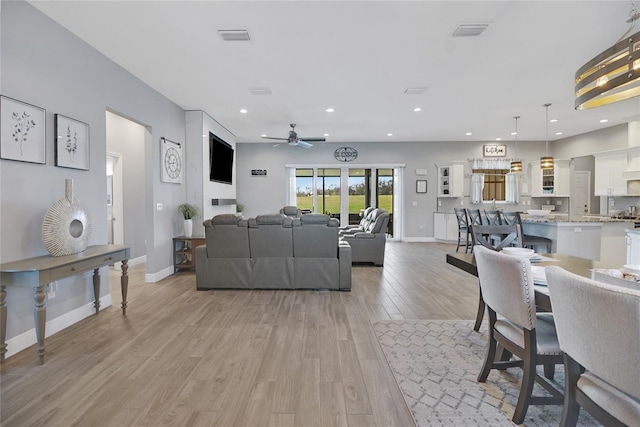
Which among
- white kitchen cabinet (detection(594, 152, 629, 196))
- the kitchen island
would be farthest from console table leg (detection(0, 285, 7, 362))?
white kitchen cabinet (detection(594, 152, 629, 196))

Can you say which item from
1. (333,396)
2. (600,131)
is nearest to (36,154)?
(333,396)

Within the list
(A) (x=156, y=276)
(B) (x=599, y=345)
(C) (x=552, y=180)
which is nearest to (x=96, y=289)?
(A) (x=156, y=276)

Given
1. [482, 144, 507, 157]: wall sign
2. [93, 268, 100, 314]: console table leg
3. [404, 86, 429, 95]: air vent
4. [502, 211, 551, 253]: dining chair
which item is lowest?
[93, 268, 100, 314]: console table leg

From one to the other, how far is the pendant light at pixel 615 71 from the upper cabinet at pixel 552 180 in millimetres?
7949

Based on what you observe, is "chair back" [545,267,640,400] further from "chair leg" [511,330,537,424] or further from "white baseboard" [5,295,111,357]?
"white baseboard" [5,295,111,357]

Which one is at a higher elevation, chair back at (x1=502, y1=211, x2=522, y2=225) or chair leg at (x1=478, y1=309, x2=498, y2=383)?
chair back at (x1=502, y1=211, x2=522, y2=225)

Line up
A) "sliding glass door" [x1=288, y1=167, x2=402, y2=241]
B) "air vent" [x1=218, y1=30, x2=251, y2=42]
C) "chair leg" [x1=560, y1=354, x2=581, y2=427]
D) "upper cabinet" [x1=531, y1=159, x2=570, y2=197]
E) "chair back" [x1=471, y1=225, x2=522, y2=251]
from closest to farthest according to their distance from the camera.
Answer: "chair leg" [x1=560, y1=354, x2=581, y2=427], "chair back" [x1=471, y1=225, x2=522, y2=251], "air vent" [x1=218, y1=30, x2=251, y2=42], "upper cabinet" [x1=531, y1=159, x2=570, y2=197], "sliding glass door" [x1=288, y1=167, x2=402, y2=241]

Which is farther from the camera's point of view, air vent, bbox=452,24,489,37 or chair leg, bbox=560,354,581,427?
air vent, bbox=452,24,489,37

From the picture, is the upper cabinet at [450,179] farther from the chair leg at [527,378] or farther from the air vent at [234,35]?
the chair leg at [527,378]

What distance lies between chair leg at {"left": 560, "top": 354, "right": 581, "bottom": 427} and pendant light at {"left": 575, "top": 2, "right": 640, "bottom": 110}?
1.56 meters

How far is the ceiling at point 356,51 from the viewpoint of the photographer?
2883 mm

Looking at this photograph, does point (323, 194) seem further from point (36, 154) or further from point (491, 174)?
point (36, 154)

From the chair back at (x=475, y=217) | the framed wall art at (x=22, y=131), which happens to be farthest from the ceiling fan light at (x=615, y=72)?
the chair back at (x=475, y=217)

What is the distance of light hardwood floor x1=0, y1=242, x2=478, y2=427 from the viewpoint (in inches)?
73.5
